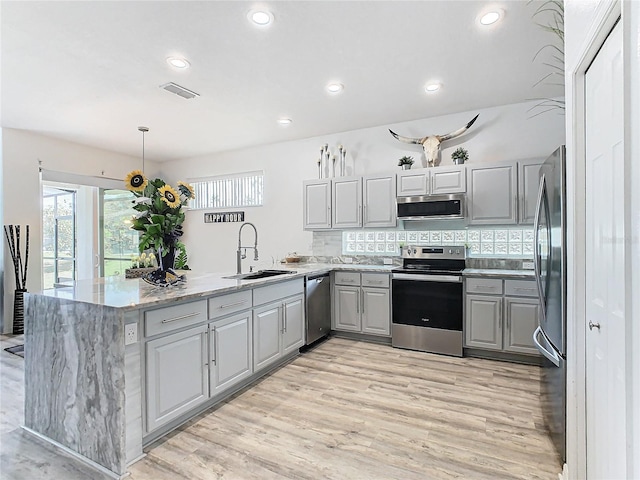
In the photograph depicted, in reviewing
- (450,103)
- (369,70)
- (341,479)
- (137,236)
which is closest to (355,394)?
(341,479)

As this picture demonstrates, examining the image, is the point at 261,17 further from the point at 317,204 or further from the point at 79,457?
the point at 79,457

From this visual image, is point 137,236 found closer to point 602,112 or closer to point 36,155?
point 36,155

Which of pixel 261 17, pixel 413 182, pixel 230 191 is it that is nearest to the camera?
pixel 261 17

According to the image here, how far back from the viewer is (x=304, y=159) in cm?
514

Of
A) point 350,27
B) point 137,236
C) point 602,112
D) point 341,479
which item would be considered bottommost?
point 341,479

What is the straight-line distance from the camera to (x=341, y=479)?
179 centimetres

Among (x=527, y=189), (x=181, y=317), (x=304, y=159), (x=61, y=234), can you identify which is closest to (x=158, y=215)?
(x=181, y=317)

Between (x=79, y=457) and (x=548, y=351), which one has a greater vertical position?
(x=548, y=351)

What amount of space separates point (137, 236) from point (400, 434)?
5739 millimetres

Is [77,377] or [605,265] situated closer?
[605,265]

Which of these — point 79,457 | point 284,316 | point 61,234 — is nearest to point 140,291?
point 79,457

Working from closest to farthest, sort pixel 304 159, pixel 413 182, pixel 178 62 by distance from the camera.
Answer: pixel 178 62 → pixel 413 182 → pixel 304 159

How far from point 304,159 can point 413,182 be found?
1.86 meters

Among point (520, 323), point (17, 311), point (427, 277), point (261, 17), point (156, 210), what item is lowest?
point (17, 311)
